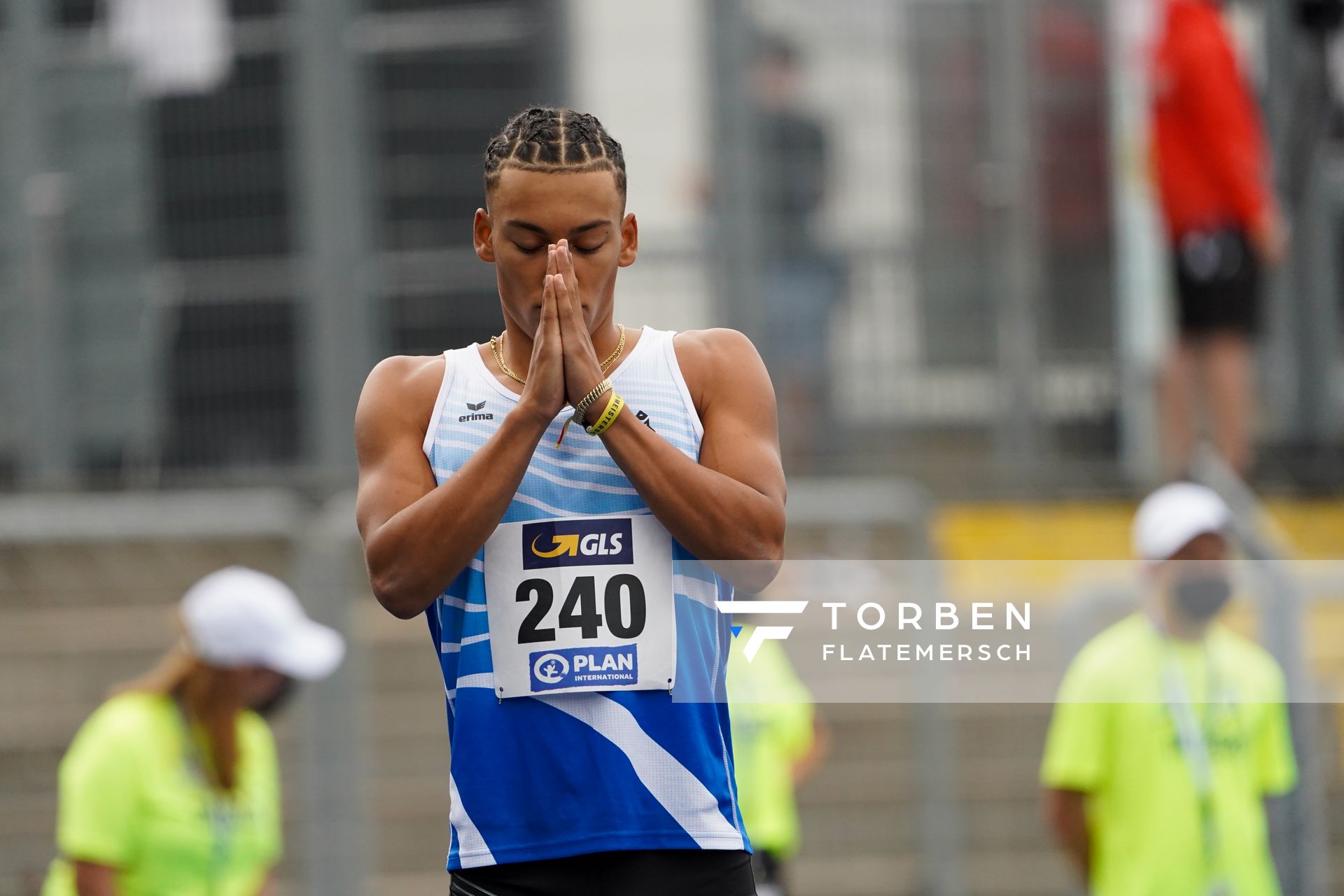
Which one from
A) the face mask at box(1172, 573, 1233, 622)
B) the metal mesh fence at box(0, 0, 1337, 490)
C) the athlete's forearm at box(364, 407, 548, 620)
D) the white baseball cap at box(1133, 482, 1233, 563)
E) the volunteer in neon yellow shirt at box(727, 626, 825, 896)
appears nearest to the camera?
the athlete's forearm at box(364, 407, 548, 620)

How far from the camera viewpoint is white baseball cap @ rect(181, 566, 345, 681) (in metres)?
5.51

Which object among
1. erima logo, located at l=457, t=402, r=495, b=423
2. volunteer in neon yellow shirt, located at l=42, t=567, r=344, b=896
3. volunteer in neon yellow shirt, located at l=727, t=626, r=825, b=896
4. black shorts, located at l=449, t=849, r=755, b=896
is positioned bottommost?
volunteer in neon yellow shirt, located at l=727, t=626, r=825, b=896

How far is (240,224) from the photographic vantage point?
10.6 meters

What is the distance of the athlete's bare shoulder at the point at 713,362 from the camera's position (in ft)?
9.59

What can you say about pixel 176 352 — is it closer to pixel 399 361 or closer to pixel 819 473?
pixel 819 473

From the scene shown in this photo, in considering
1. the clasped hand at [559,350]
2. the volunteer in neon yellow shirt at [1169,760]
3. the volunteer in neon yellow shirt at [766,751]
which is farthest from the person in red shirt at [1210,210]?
the clasped hand at [559,350]

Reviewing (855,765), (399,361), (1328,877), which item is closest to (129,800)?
(399,361)

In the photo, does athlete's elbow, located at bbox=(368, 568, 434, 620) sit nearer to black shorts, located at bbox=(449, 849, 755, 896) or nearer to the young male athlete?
the young male athlete

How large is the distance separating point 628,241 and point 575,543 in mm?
467

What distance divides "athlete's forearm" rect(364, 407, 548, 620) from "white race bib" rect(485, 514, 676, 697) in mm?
92

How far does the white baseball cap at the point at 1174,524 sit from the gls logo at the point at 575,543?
3450 mm

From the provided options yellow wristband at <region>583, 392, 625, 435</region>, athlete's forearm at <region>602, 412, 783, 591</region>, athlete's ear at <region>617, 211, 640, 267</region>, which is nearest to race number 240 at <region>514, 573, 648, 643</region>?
athlete's forearm at <region>602, 412, 783, 591</region>

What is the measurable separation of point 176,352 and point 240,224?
781 millimetres

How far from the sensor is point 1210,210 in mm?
8156
